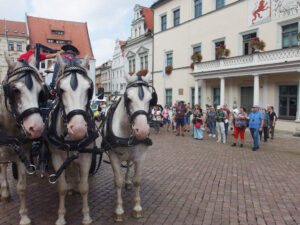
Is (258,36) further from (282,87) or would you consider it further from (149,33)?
(149,33)

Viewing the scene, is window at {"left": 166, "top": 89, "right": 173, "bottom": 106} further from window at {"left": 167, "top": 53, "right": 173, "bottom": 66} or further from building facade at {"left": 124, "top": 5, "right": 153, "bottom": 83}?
building facade at {"left": 124, "top": 5, "right": 153, "bottom": 83}

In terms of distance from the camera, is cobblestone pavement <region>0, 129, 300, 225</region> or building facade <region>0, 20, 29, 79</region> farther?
building facade <region>0, 20, 29, 79</region>

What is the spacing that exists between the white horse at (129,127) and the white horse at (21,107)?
107 centimetres

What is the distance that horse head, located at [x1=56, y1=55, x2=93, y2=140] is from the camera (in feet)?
7.75

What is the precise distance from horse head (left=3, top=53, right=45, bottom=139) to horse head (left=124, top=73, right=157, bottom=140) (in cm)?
106

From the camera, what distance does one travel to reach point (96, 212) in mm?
3555

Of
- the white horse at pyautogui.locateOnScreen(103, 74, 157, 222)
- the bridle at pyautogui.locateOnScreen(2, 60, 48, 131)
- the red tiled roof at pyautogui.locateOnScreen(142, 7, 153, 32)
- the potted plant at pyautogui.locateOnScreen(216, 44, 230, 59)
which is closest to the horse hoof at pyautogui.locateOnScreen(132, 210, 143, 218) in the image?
the white horse at pyautogui.locateOnScreen(103, 74, 157, 222)

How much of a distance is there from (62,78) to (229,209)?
3.30m

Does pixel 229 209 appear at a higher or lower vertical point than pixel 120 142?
lower

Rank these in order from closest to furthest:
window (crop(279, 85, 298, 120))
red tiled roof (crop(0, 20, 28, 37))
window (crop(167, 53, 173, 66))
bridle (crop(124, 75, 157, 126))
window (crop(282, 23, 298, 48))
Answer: bridle (crop(124, 75, 157, 126)) < window (crop(282, 23, 298, 48)) < window (crop(279, 85, 298, 120)) < window (crop(167, 53, 173, 66)) < red tiled roof (crop(0, 20, 28, 37))

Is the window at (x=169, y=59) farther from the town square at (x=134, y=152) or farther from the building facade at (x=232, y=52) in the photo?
the town square at (x=134, y=152)

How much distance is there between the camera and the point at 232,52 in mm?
18078

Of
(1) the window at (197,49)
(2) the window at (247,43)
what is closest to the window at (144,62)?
(1) the window at (197,49)

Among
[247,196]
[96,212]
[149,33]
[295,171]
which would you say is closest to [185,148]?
[295,171]
